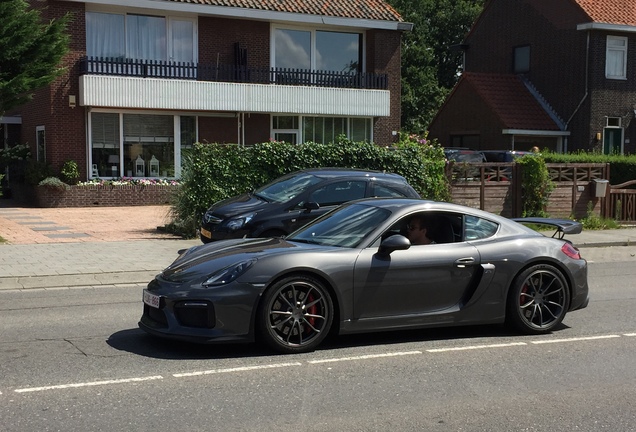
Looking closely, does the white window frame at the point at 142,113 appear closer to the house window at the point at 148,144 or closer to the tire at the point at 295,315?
the house window at the point at 148,144

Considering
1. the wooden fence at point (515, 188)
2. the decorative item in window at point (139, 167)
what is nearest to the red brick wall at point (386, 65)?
the decorative item in window at point (139, 167)

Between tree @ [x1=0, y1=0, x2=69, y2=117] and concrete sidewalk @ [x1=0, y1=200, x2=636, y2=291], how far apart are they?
10.0ft

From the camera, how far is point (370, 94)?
2905 cm

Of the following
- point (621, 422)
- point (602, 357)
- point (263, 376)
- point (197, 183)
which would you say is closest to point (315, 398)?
point (263, 376)

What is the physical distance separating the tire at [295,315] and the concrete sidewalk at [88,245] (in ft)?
17.2

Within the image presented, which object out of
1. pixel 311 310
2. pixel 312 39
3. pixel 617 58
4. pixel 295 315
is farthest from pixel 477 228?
pixel 617 58

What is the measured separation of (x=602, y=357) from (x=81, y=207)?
1921 cm

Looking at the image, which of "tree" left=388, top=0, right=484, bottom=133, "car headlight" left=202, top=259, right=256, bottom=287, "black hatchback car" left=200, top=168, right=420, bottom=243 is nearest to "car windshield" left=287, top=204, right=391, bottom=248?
"car headlight" left=202, top=259, right=256, bottom=287

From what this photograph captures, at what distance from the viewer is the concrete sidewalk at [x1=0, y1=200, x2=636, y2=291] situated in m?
11.7

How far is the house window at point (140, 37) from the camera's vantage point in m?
25.2

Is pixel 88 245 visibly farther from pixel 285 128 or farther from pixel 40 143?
pixel 285 128

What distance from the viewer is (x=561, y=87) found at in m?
33.8

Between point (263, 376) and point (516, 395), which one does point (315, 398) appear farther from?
point (516, 395)

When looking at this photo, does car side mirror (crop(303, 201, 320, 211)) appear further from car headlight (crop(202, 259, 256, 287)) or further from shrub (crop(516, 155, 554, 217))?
shrub (crop(516, 155, 554, 217))
